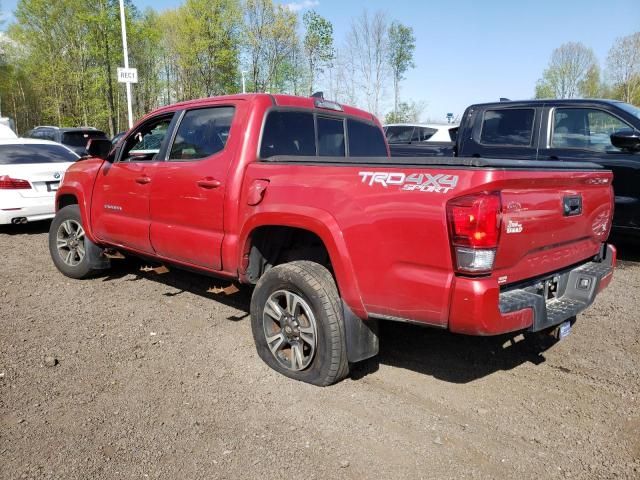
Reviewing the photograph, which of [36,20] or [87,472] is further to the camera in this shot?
[36,20]

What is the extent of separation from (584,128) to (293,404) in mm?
5265

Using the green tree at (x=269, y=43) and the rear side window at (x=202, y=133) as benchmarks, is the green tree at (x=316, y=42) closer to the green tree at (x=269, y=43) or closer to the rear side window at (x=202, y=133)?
the green tree at (x=269, y=43)

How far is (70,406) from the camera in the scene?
3137 millimetres

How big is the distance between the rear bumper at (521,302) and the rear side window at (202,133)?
7.22 feet

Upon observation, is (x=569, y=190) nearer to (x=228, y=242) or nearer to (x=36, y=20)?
(x=228, y=242)

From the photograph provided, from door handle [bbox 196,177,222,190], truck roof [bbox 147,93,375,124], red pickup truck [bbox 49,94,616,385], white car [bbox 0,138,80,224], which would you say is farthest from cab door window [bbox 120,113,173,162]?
white car [bbox 0,138,80,224]

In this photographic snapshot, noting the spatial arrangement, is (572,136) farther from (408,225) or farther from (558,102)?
(408,225)

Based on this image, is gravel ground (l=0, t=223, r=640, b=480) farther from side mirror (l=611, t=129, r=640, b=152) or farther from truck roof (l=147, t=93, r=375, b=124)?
side mirror (l=611, t=129, r=640, b=152)

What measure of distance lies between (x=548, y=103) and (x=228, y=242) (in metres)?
4.91

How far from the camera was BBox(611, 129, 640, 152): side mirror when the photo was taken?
585 centimetres

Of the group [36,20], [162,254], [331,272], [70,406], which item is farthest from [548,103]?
[36,20]

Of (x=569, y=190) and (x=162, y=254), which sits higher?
(x=569, y=190)

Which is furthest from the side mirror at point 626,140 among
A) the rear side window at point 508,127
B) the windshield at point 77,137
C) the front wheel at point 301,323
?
the windshield at point 77,137

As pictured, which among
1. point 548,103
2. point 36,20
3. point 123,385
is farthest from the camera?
point 36,20
